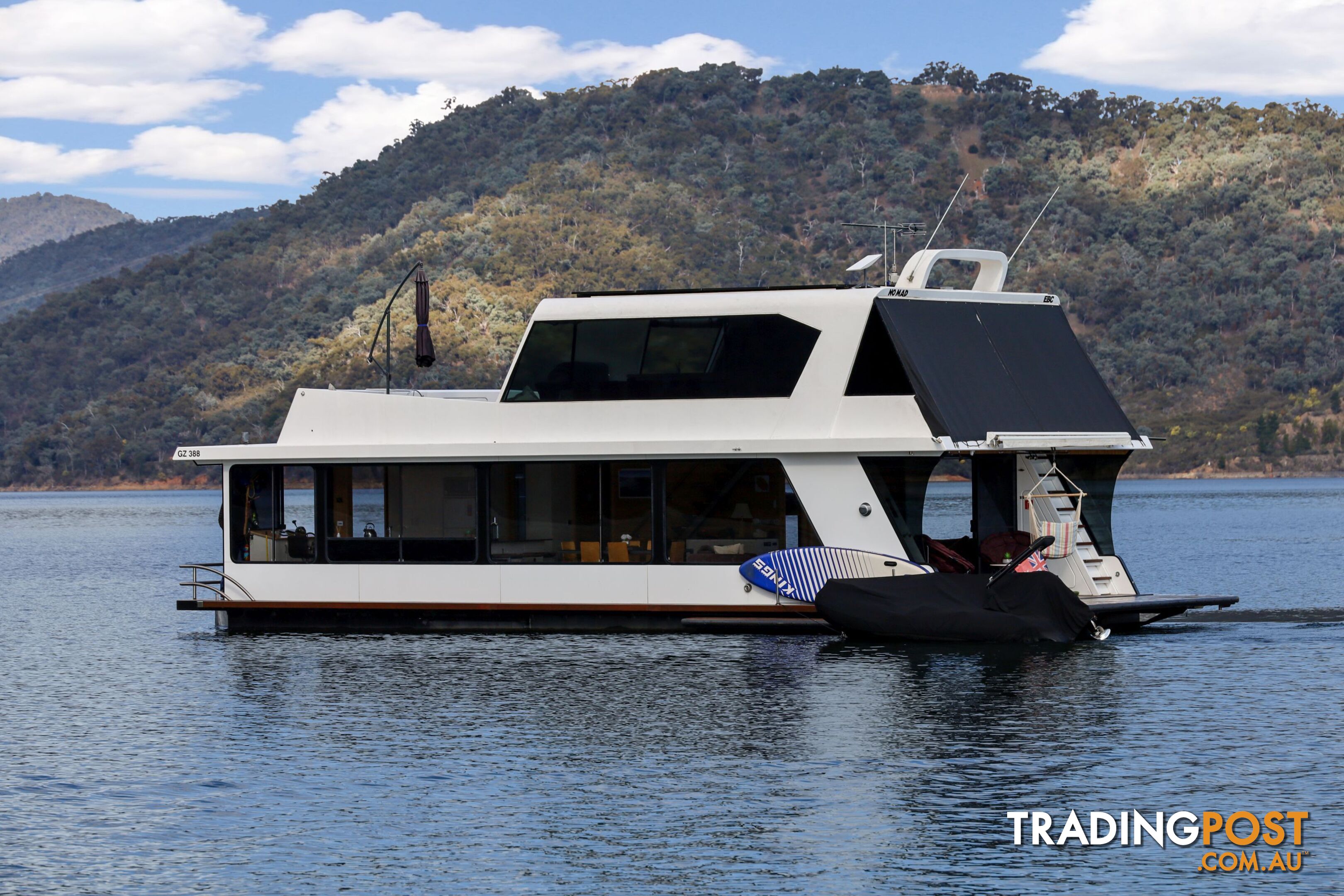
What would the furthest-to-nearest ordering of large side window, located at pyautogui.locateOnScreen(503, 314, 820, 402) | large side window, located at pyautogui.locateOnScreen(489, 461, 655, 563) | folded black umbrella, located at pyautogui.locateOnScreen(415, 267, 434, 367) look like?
folded black umbrella, located at pyautogui.locateOnScreen(415, 267, 434, 367) < large side window, located at pyautogui.locateOnScreen(489, 461, 655, 563) < large side window, located at pyautogui.locateOnScreen(503, 314, 820, 402)

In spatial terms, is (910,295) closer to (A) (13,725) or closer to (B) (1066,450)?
(B) (1066,450)

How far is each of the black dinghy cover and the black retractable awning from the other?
1.98 metres

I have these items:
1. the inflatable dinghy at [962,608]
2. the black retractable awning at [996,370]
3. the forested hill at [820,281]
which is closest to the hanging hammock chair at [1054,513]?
the inflatable dinghy at [962,608]

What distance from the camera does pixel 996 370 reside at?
22719 mm

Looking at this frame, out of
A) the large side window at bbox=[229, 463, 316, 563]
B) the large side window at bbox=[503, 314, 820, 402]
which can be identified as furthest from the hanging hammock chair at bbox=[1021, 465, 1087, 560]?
the large side window at bbox=[229, 463, 316, 563]

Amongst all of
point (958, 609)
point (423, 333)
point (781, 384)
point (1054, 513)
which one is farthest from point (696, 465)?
point (423, 333)

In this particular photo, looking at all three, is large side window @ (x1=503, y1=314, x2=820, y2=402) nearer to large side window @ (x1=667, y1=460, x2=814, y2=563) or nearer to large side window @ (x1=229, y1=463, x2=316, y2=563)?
large side window @ (x1=667, y1=460, x2=814, y2=563)

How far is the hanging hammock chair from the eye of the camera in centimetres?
2209

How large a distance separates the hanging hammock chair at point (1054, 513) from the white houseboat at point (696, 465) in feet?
0.11

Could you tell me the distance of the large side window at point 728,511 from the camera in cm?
2238

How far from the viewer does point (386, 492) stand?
2394 cm

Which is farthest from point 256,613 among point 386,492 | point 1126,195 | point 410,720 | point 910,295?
point 1126,195

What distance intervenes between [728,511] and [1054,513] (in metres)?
4.48

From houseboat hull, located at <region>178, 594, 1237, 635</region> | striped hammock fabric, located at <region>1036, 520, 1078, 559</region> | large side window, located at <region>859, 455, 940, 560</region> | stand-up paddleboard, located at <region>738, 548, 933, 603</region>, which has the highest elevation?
large side window, located at <region>859, 455, 940, 560</region>
